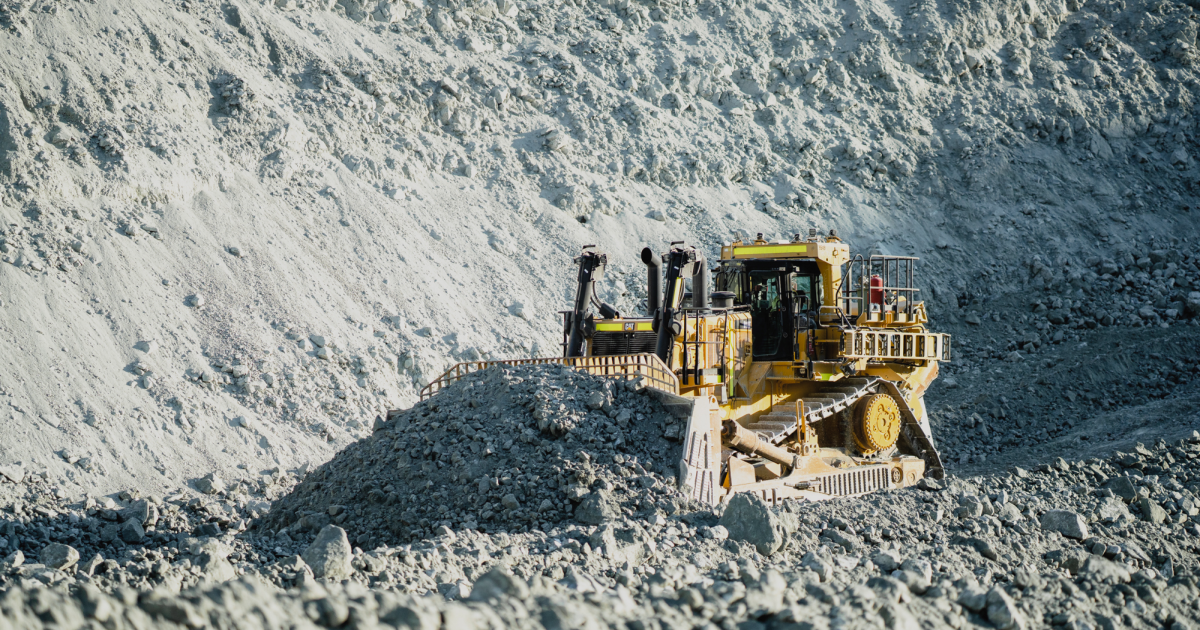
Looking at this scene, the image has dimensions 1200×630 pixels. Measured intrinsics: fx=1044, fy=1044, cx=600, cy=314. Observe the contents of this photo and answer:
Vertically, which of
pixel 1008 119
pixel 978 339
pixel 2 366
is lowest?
pixel 2 366

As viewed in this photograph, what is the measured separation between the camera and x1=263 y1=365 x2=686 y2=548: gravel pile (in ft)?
29.0

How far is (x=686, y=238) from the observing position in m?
21.3

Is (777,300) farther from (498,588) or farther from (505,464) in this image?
(498,588)

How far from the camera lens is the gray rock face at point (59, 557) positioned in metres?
8.05

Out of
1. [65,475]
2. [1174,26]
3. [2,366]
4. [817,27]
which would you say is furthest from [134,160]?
[1174,26]

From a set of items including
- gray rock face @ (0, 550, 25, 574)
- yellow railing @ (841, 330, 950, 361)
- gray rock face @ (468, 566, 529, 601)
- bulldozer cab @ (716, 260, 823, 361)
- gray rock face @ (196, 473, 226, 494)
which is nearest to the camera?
gray rock face @ (468, 566, 529, 601)

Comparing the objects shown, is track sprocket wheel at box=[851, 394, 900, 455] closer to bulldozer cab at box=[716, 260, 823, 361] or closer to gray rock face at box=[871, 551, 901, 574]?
bulldozer cab at box=[716, 260, 823, 361]

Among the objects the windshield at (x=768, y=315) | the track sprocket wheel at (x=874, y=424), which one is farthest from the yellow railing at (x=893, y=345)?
the windshield at (x=768, y=315)

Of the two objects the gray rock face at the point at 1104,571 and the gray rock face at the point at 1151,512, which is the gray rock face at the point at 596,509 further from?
the gray rock face at the point at 1151,512

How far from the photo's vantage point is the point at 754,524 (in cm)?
818

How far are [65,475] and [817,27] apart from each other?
20233 millimetres

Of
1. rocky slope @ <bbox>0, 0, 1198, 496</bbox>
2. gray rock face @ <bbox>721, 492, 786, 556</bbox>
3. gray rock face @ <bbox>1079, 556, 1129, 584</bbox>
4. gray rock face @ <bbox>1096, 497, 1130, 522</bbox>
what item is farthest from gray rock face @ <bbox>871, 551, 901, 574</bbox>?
rocky slope @ <bbox>0, 0, 1198, 496</bbox>

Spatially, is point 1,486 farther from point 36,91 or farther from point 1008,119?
point 1008,119

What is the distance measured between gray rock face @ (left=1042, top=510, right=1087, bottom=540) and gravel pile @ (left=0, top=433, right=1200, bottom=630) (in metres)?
0.02
